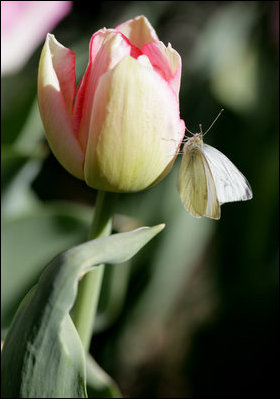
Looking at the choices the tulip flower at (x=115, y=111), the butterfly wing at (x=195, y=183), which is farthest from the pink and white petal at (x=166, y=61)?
the butterfly wing at (x=195, y=183)

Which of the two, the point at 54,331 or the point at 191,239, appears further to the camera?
the point at 191,239

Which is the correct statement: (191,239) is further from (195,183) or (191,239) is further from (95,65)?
(95,65)

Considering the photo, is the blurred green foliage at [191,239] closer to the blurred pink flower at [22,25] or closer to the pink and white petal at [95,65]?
the blurred pink flower at [22,25]

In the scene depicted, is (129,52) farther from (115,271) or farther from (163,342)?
(163,342)

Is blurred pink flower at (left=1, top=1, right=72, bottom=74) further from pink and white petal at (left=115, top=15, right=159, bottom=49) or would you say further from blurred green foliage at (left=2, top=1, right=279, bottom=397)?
pink and white petal at (left=115, top=15, right=159, bottom=49)

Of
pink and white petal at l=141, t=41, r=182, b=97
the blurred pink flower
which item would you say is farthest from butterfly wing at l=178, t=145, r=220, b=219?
the blurred pink flower

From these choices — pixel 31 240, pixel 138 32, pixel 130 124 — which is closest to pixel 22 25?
pixel 31 240
